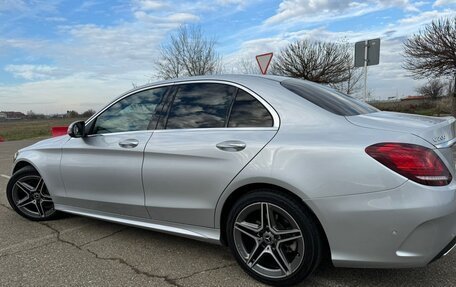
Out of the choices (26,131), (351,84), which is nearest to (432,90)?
(351,84)

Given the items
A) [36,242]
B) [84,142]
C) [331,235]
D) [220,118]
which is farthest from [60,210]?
[331,235]

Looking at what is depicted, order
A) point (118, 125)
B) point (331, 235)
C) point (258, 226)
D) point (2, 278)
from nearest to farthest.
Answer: point (331, 235), point (258, 226), point (2, 278), point (118, 125)

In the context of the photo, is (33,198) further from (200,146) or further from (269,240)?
(269,240)

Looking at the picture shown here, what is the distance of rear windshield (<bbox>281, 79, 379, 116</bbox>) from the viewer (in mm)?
3025

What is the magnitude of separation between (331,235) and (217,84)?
1553 mm

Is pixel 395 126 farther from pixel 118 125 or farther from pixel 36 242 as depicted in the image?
pixel 36 242

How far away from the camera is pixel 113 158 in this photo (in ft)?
12.3

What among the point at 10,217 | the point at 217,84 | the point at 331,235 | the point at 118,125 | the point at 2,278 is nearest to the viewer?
the point at 331,235

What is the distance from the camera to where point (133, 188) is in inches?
143

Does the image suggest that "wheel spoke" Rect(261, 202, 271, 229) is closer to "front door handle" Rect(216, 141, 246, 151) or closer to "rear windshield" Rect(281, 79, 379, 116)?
"front door handle" Rect(216, 141, 246, 151)

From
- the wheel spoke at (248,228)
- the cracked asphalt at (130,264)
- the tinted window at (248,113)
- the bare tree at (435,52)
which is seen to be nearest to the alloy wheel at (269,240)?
the wheel spoke at (248,228)

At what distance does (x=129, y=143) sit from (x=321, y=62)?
22824 millimetres

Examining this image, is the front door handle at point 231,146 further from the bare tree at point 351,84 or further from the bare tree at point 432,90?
the bare tree at point 432,90

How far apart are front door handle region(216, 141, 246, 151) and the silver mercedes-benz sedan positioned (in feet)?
0.03
